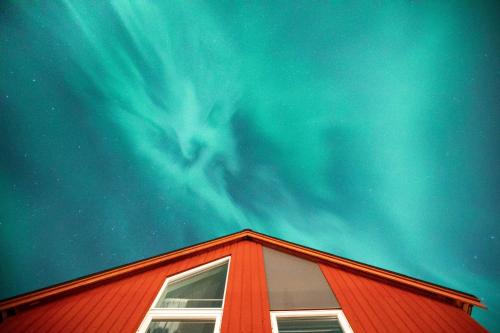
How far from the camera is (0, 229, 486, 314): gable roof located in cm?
488

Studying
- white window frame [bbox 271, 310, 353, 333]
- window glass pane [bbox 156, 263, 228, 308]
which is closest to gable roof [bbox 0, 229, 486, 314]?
window glass pane [bbox 156, 263, 228, 308]

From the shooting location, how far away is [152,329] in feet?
14.8

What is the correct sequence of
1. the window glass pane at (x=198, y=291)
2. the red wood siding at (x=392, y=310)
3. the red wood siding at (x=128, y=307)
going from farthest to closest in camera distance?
1. the window glass pane at (x=198, y=291)
2. the red wood siding at (x=128, y=307)
3. the red wood siding at (x=392, y=310)

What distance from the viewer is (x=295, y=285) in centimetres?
566

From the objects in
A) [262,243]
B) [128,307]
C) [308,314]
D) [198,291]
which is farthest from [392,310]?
[128,307]

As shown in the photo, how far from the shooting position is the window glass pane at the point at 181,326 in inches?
180

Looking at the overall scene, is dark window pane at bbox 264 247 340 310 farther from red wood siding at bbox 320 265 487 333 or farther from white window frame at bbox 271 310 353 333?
red wood siding at bbox 320 265 487 333

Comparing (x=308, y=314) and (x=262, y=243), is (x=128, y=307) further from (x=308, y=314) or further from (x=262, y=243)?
(x=262, y=243)

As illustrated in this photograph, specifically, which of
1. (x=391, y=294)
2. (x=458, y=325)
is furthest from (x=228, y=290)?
(x=458, y=325)

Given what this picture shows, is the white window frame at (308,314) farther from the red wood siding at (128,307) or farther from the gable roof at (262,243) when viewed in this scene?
the gable roof at (262,243)

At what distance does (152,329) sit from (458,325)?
20.6 feet

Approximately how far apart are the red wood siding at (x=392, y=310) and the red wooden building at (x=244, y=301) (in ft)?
0.07

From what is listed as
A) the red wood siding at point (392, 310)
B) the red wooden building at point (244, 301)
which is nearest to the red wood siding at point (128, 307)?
the red wooden building at point (244, 301)

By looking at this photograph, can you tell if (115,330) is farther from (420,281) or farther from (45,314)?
(420,281)
